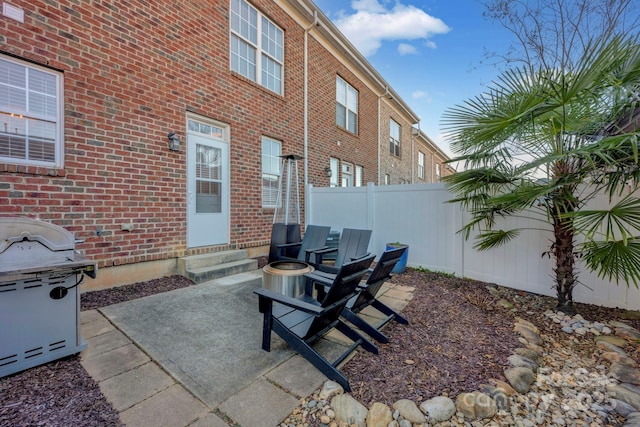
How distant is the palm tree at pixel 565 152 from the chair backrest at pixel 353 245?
5.00ft

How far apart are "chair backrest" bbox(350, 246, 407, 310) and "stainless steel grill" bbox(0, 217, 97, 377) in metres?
2.33

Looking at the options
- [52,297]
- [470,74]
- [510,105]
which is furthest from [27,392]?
[470,74]

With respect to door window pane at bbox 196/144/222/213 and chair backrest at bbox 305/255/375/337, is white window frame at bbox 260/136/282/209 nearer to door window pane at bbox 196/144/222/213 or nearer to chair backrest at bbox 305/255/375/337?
door window pane at bbox 196/144/222/213

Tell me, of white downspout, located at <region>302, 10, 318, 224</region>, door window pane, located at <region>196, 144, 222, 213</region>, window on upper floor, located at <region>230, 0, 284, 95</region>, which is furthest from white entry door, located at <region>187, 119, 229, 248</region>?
white downspout, located at <region>302, 10, 318, 224</region>

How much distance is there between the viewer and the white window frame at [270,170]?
6.45 m

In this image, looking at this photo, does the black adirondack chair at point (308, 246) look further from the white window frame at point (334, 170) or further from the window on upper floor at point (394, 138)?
the window on upper floor at point (394, 138)

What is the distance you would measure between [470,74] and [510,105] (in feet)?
9.17

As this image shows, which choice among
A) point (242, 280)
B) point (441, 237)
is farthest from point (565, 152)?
point (242, 280)

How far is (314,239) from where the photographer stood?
488 cm

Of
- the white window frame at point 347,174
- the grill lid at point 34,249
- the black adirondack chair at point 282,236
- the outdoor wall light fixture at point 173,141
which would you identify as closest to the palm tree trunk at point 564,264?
the black adirondack chair at point 282,236

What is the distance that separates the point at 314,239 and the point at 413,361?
279 cm

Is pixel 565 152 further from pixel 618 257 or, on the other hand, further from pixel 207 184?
pixel 207 184

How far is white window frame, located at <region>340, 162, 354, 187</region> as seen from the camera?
9.51 metres

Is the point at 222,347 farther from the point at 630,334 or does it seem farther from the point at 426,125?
the point at 426,125
